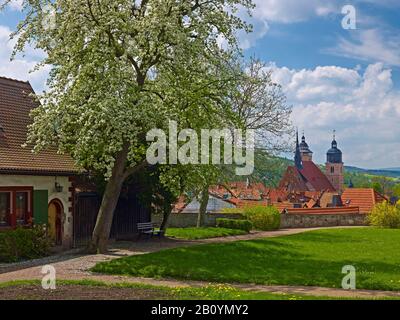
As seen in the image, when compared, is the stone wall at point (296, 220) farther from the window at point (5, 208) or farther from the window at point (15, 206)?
the window at point (5, 208)

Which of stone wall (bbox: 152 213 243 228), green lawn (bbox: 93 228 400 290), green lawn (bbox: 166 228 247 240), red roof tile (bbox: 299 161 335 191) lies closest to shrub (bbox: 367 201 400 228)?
stone wall (bbox: 152 213 243 228)

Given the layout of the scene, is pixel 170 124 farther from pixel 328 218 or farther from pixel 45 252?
pixel 328 218

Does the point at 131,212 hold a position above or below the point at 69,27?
below

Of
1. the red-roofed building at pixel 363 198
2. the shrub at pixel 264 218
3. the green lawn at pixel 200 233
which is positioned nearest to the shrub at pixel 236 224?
the shrub at pixel 264 218

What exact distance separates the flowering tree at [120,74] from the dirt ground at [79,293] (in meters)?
6.74

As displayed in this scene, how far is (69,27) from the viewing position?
18953 millimetres

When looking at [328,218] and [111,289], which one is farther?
[328,218]

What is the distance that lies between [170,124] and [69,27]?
15.5 ft

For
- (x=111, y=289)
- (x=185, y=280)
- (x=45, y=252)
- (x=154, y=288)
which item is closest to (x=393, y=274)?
(x=185, y=280)

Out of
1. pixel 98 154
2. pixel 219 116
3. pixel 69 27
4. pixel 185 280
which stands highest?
pixel 69 27

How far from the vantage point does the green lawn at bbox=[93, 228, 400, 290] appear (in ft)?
49.3

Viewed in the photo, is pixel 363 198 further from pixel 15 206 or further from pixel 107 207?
pixel 15 206

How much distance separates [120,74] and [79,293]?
8825 millimetres
